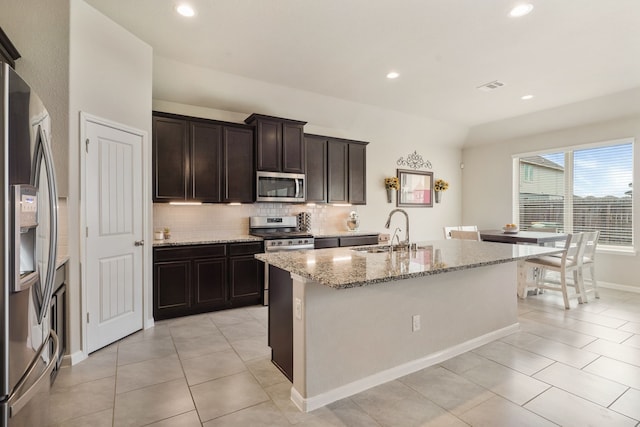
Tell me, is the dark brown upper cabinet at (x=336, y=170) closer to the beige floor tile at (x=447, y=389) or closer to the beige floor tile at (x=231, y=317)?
the beige floor tile at (x=231, y=317)

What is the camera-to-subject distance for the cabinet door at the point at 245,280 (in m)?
4.16

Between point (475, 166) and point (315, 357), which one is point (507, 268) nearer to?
point (315, 357)

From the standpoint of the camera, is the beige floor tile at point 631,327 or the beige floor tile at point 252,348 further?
the beige floor tile at point 631,327

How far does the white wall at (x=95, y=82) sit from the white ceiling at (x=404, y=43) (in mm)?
144

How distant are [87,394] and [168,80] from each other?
3335mm

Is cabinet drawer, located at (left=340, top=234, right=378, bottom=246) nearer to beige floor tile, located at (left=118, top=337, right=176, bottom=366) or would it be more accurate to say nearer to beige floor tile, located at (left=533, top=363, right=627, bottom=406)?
beige floor tile, located at (left=118, top=337, right=176, bottom=366)

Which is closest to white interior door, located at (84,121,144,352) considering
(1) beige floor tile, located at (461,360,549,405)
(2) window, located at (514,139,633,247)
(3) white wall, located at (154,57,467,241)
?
(3) white wall, located at (154,57,467,241)

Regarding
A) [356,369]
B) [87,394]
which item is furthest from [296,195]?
[87,394]

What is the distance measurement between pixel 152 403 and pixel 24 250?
1474 millimetres

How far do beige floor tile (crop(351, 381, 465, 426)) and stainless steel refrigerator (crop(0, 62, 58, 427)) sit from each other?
1.72 meters

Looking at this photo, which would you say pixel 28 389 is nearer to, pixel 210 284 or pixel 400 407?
pixel 400 407

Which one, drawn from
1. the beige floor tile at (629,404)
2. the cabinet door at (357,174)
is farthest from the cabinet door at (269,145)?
the beige floor tile at (629,404)

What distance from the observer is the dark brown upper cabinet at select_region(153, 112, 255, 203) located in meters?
A: 3.91

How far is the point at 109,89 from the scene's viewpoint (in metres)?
3.06
